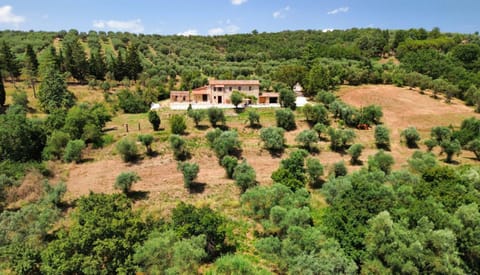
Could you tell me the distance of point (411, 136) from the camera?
47844 mm

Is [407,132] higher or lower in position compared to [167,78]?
lower

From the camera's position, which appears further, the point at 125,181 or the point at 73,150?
the point at 73,150

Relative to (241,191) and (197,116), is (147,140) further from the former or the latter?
(241,191)

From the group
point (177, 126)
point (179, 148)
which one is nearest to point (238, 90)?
point (177, 126)

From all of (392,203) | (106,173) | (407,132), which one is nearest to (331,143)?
(407,132)

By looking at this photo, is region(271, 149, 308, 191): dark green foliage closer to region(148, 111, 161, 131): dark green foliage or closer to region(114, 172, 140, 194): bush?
region(114, 172, 140, 194): bush

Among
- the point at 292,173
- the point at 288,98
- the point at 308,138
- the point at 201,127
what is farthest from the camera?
the point at 288,98

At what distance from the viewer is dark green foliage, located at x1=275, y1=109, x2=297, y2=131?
5056 cm

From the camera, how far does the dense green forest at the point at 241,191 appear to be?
68.4ft

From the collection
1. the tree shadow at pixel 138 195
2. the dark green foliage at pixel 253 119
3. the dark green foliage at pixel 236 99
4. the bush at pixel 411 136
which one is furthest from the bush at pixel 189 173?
the bush at pixel 411 136

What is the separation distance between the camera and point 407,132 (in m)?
47.9

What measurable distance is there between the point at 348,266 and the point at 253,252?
8.56 m

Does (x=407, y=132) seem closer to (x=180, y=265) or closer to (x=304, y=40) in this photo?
(x=180, y=265)

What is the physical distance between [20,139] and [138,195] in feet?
62.4
